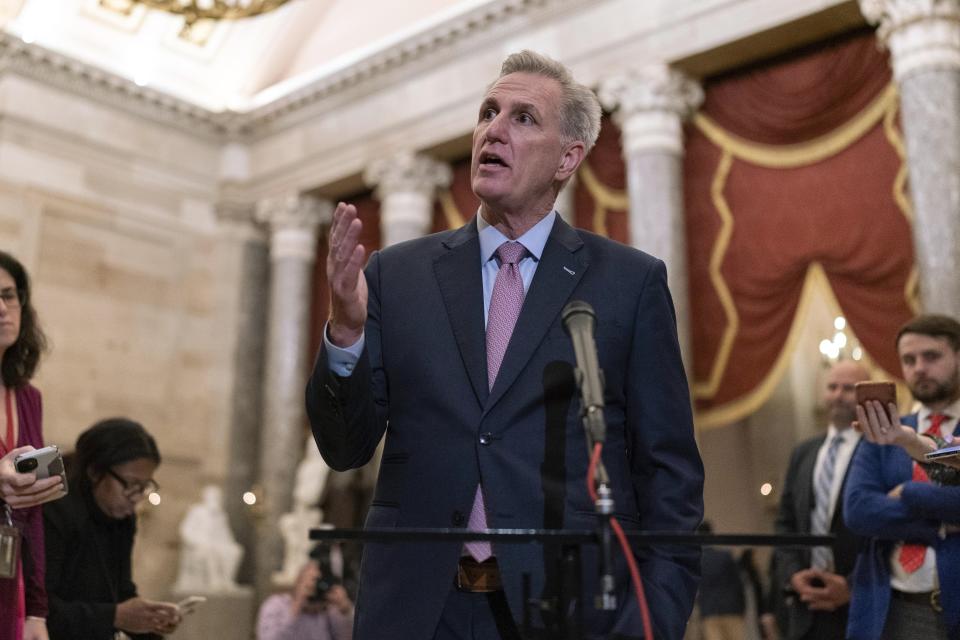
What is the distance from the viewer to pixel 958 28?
881 cm

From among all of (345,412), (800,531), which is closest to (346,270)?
(345,412)

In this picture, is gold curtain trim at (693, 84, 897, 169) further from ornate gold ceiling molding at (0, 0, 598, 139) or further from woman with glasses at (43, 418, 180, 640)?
woman with glasses at (43, 418, 180, 640)

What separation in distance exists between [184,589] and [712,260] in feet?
Result: 23.6

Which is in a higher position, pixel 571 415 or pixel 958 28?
pixel 958 28

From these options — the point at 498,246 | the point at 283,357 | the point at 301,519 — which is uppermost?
the point at 283,357

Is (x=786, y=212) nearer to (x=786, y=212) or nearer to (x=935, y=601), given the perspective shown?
(x=786, y=212)

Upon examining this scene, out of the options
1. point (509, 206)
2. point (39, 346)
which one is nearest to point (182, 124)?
point (39, 346)

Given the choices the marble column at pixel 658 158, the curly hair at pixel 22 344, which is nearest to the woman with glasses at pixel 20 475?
the curly hair at pixel 22 344

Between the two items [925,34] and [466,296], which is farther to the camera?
[925,34]

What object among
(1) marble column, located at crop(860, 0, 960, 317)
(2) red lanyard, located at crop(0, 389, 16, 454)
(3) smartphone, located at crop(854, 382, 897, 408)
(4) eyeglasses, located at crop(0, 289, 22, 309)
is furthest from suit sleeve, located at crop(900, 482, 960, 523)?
(1) marble column, located at crop(860, 0, 960, 317)

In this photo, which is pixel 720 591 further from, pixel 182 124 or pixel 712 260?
pixel 182 124

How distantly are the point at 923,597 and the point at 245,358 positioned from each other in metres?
11.1

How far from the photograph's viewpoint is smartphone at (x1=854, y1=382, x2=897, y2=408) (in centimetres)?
365

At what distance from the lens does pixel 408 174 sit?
41.1 ft
